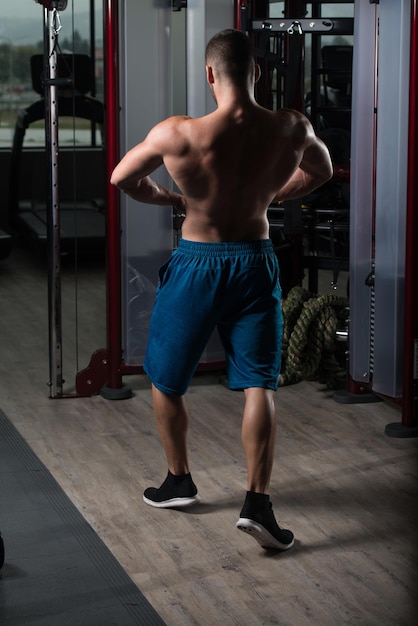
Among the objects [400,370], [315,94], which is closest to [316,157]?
[400,370]

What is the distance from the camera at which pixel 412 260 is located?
378 cm

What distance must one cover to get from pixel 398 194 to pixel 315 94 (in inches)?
64.1

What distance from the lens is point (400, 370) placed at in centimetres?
396

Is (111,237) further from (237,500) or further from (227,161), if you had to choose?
(227,161)

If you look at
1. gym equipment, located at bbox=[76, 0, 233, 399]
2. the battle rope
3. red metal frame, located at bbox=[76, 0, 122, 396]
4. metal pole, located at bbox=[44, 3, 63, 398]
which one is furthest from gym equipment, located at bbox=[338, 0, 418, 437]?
metal pole, located at bbox=[44, 3, 63, 398]

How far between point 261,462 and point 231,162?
0.84 meters

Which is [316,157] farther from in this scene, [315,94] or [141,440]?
[315,94]

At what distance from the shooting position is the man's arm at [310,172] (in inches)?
119

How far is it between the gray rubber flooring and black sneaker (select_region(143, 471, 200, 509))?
9.8 inches

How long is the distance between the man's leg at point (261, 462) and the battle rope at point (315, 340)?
1404 millimetres

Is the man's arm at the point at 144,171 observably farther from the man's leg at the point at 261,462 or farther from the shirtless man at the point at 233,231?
the man's leg at the point at 261,462

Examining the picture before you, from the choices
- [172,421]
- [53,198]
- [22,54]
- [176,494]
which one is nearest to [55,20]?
[53,198]

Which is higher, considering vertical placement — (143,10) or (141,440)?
→ (143,10)

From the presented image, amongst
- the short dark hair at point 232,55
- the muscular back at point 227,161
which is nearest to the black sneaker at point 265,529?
the muscular back at point 227,161
